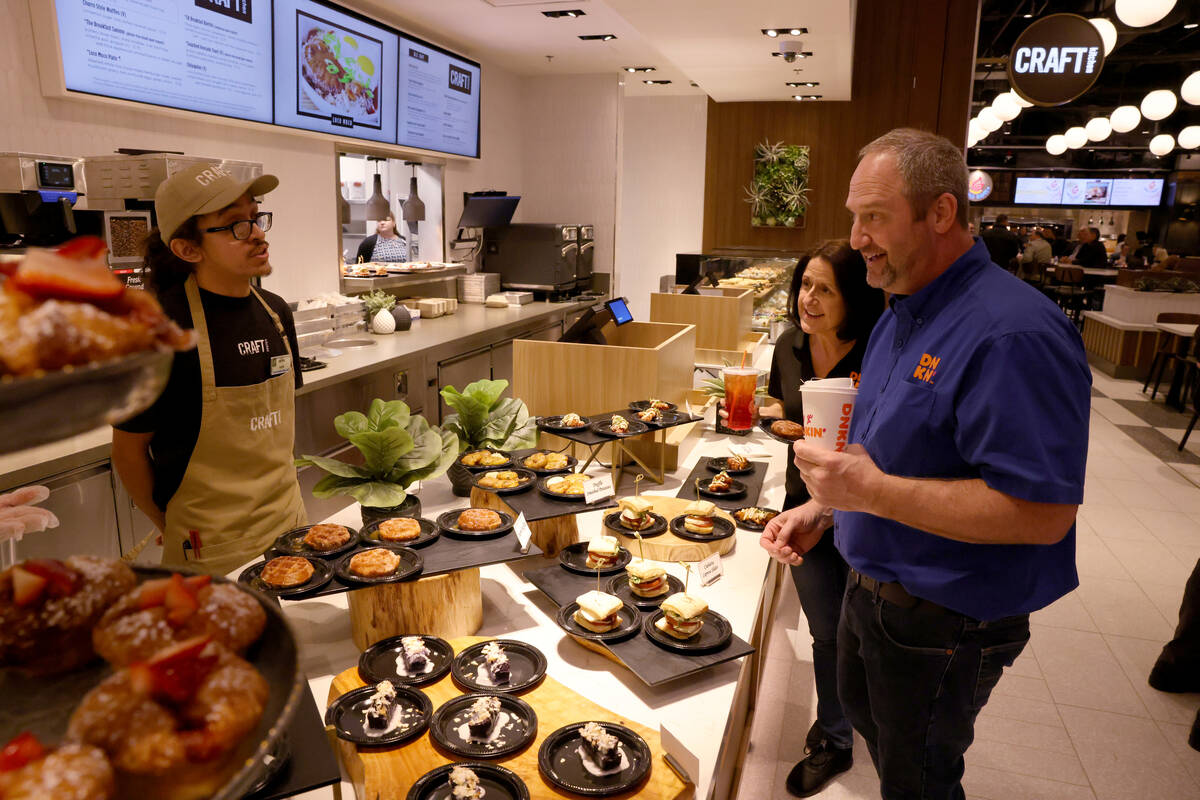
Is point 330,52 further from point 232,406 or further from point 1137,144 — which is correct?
point 1137,144

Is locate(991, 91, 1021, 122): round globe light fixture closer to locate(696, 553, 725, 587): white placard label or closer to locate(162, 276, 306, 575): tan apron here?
locate(696, 553, 725, 587): white placard label

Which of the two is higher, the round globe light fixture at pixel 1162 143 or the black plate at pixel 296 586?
the round globe light fixture at pixel 1162 143

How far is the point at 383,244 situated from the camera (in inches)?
257

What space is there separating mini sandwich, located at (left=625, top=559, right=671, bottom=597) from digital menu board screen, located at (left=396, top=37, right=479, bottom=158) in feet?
16.3

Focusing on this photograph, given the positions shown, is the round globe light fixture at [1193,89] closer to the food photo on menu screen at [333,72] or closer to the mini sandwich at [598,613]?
the food photo on menu screen at [333,72]

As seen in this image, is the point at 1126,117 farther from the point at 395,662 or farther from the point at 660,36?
the point at 395,662

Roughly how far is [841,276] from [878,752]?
4.27ft

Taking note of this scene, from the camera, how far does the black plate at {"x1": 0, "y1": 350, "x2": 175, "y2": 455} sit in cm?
46

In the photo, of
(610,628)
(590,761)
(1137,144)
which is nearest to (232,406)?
(610,628)

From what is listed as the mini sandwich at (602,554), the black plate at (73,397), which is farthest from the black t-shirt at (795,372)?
the black plate at (73,397)

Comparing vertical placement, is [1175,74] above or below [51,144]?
above

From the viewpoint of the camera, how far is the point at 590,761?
126 centimetres

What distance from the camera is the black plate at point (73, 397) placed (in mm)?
458

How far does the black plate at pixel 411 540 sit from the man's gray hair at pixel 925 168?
4.05 feet
